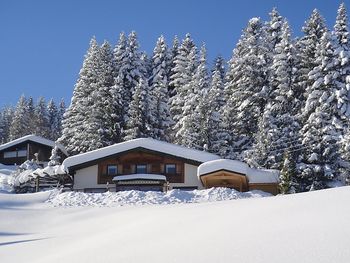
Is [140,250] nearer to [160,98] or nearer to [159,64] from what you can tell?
[160,98]

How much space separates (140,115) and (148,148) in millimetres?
11121

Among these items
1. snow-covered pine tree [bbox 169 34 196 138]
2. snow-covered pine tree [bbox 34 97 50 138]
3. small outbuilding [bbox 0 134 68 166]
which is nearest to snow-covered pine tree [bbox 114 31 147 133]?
snow-covered pine tree [bbox 169 34 196 138]

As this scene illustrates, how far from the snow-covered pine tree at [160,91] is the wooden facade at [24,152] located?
14864mm

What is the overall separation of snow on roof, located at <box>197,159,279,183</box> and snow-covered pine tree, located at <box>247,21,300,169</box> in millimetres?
3370

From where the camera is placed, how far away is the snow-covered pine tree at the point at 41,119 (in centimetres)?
7331

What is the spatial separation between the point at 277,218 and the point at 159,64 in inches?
2024

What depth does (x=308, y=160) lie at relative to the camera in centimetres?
3244

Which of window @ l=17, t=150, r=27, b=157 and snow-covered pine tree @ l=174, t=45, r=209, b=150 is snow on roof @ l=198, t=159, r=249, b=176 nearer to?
snow-covered pine tree @ l=174, t=45, r=209, b=150

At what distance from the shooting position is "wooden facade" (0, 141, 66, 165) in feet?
188

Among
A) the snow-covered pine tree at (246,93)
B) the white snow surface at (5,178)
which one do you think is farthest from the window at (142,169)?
the white snow surface at (5,178)

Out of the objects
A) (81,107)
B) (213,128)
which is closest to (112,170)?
(213,128)

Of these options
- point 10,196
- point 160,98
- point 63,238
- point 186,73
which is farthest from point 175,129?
point 63,238

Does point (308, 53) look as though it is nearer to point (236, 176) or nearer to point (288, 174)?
point (236, 176)

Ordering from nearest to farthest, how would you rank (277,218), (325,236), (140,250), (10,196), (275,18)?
(325,236) → (140,250) → (277,218) → (10,196) → (275,18)
